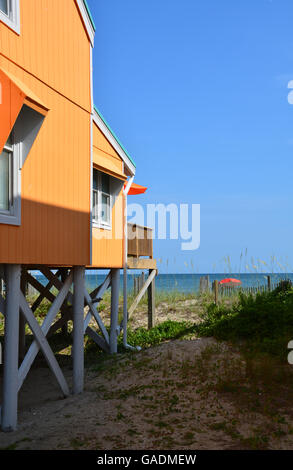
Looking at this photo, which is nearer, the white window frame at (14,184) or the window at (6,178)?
the window at (6,178)

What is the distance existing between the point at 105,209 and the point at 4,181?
20.2 feet

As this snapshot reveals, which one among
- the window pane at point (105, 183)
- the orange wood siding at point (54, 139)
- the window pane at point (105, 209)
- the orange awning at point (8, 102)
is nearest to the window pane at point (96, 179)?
the window pane at point (105, 183)

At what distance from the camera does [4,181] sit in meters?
8.02

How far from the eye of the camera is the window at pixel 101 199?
13414mm

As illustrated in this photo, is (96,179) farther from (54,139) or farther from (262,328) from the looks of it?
(262,328)

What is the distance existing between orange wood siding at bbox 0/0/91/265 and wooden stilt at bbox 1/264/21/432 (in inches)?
16.5

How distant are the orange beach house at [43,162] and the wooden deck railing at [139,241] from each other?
3.54 metres

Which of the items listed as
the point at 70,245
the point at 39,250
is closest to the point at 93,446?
the point at 39,250

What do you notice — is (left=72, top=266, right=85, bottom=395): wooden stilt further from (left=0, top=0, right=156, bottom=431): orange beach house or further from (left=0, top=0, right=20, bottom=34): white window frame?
(left=0, top=0, right=20, bottom=34): white window frame

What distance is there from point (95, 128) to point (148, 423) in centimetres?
823

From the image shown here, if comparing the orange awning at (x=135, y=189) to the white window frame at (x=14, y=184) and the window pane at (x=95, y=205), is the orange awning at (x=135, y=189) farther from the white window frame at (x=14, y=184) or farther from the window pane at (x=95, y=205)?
the white window frame at (x=14, y=184)

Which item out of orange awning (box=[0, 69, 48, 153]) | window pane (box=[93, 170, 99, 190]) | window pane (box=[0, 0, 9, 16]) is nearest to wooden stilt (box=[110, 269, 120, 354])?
window pane (box=[93, 170, 99, 190])

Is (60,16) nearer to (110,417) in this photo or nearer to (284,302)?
(110,417)

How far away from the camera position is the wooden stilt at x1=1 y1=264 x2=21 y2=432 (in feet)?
26.5
